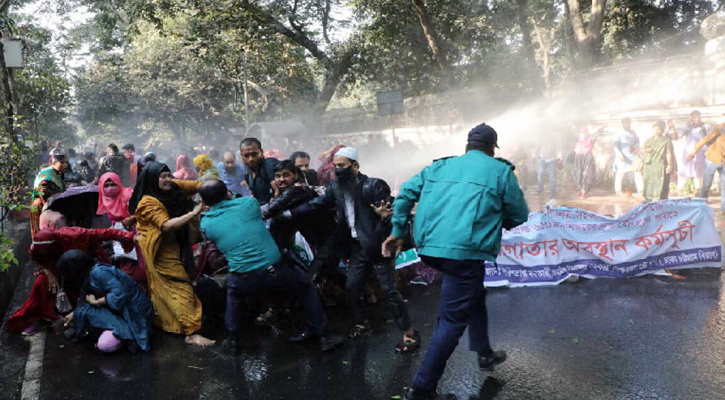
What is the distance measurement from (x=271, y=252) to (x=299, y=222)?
2.09ft

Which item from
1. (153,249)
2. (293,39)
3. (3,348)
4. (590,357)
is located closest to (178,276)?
(153,249)

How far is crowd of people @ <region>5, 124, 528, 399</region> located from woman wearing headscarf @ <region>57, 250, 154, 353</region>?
1 cm

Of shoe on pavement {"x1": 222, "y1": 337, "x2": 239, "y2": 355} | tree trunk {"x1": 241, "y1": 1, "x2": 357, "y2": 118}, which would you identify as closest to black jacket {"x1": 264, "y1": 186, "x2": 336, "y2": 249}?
shoe on pavement {"x1": 222, "y1": 337, "x2": 239, "y2": 355}

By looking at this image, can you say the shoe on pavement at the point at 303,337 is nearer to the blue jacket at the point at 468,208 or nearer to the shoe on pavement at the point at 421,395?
the shoe on pavement at the point at 421,395

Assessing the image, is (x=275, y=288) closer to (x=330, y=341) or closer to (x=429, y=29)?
(x=330, y=341)

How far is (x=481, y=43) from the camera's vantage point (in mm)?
22797

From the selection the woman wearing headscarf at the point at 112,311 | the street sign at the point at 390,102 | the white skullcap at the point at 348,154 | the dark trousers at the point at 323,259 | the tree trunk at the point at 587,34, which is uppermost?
the tree trunk at the point at 587,34

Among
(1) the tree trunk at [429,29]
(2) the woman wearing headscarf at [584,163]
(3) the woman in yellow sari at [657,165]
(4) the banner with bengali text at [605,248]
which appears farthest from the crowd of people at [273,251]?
(1) the tree trunk at [429,29]

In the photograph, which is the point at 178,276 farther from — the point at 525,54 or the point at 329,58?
the point at 525,54

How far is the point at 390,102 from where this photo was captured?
565 inches

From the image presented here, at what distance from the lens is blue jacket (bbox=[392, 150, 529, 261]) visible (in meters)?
3.46

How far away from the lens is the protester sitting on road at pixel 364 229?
14.8ft

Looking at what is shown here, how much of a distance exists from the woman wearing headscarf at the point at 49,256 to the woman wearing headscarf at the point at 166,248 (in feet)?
1.36

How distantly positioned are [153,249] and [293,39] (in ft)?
60.1
